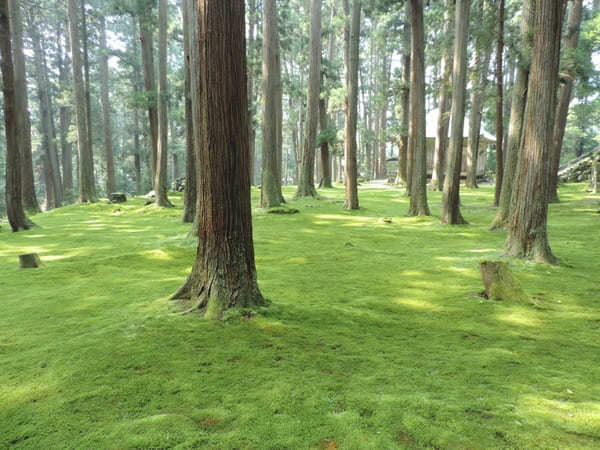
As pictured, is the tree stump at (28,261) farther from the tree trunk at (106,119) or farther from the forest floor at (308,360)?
the tree trunk at (106,119)

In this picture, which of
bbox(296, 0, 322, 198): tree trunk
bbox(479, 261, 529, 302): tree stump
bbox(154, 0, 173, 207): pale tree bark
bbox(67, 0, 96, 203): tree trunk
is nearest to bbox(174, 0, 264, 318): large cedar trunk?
bbox(479, 261, 529, 302): tree stump

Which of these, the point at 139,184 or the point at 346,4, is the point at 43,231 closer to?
the point at 346,4

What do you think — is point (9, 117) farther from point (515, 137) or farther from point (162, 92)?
point (515, 137)

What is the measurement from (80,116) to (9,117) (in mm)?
10386

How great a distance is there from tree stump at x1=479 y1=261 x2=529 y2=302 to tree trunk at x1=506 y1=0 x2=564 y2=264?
2.15 meters

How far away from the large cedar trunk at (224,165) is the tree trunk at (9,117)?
31.8 feet

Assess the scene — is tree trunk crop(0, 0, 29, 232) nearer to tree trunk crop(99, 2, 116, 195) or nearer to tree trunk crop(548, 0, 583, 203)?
tree trunk crop(99, 2, 116, 195)

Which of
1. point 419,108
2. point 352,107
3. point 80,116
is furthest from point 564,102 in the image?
point 80,116

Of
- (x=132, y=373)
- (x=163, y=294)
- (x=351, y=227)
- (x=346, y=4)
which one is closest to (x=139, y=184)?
(x=346, y=4)

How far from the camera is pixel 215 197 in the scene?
4039 millimetres

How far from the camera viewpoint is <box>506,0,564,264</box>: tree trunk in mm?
6652

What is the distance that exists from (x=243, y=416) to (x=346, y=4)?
23.0m

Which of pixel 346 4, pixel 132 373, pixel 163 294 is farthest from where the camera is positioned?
pixel 346 4

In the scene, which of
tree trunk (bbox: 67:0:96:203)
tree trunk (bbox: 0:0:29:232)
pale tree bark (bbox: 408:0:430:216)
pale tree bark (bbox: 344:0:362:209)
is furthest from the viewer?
tree trunk (bbox: 67:0:96:203)
